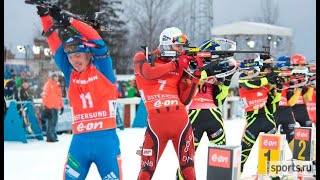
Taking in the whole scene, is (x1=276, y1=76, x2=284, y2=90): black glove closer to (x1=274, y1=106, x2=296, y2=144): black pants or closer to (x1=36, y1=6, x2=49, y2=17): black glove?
(x1=274, y1=106, x2=296, y2=144): black pants

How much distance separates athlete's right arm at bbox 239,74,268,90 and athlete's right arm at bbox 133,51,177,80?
1.97 meters

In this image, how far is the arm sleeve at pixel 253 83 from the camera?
6.85 metres

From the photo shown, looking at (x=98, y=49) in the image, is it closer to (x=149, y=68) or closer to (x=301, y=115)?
(x=149, y=68)

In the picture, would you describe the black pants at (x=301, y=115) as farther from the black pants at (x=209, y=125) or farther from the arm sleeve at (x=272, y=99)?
the black pants at (x=209, y=125)

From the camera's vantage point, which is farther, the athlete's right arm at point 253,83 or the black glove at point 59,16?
the athlete's right arm at point 253,83

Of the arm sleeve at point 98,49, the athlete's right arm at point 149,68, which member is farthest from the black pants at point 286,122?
the arm sleeve at point 98,49

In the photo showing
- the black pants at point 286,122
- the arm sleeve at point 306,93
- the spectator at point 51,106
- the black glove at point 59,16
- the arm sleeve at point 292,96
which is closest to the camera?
the black glove at point 59,16

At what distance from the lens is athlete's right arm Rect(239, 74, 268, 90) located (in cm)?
685

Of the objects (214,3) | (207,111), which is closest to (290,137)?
(207,111)

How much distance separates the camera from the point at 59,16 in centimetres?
411

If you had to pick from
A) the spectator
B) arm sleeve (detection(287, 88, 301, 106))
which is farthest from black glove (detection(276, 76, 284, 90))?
the spectator

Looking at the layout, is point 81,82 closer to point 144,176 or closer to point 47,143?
point 144,176

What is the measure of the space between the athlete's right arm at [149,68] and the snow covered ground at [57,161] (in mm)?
2252

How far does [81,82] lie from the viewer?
4363 millimetres
